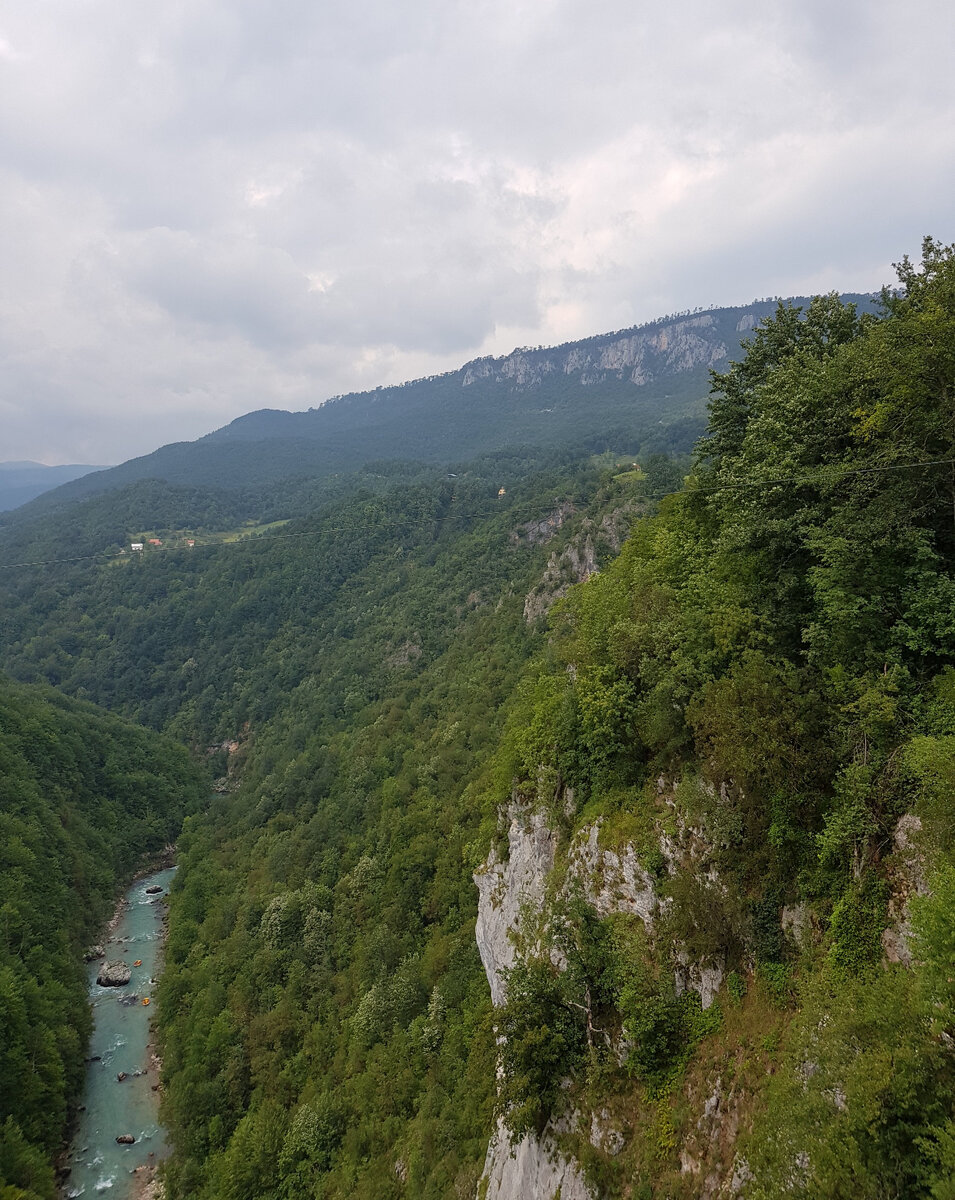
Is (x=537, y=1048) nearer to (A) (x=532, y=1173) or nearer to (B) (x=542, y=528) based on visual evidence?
(A) (x=532, y=1173)

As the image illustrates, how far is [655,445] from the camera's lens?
185125 mm

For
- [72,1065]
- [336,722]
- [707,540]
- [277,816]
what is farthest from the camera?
[336,722]

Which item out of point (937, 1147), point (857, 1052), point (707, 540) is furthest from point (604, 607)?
point (937, 1147)

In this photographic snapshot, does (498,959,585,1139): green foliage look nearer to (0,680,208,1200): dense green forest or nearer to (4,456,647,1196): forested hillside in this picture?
(4,456,647,1196): forested hillside

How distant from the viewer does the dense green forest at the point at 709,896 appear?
9984 mm

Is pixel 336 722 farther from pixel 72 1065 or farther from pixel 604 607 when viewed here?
pixel 604 607

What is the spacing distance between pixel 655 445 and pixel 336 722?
478 ft

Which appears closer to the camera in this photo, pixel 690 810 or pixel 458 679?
pixel 690 810

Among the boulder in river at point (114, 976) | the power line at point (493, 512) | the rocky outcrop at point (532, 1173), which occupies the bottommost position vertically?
the boulder in river at point (114, 976)

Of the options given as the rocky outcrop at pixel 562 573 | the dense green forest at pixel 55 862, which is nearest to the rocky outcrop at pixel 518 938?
the dense green forest at pixel 55 862

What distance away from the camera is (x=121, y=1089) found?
140ft

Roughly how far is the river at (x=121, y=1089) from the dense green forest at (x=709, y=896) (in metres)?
→ 3.56

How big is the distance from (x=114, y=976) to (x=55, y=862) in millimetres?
13137

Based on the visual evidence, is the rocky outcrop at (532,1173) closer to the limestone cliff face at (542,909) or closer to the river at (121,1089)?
the limestone cliff face at (542,909)
